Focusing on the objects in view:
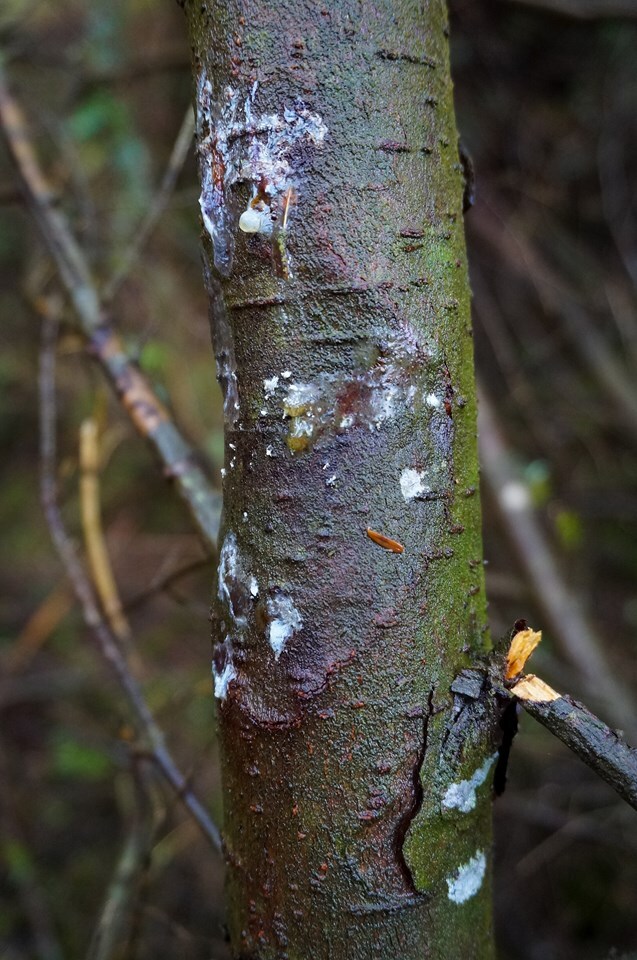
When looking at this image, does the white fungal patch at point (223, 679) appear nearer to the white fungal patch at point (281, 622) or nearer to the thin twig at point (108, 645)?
the white fungal patch at point (281, 622)

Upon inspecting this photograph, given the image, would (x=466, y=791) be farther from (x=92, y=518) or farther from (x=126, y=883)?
(x=92, y=518)

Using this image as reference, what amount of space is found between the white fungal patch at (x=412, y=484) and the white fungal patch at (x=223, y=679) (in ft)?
0.73

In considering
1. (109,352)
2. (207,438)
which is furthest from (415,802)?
(207,438)

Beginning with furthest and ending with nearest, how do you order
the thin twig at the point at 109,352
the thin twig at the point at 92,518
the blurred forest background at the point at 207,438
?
the blurred forest background at the point at 207,438, the thin twig at the point at 92,518, the thin twig at the point at 109,352

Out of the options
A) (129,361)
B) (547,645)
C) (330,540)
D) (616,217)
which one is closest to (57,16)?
(616,217)

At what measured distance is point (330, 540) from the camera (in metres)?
0.61

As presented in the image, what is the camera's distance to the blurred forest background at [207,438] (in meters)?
2.72

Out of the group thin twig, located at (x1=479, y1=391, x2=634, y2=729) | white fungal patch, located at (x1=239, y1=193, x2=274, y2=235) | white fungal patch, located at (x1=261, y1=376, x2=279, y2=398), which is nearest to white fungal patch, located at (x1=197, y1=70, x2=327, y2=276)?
white fungal patch, located at (x1=239, y1=193, x2=274, y2=235)

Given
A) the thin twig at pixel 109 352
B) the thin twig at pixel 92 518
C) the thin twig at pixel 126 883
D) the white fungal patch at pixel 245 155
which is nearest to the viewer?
the white fungal patch at pixel 245 155

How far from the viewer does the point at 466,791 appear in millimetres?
637

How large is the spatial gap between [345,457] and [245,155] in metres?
0.26

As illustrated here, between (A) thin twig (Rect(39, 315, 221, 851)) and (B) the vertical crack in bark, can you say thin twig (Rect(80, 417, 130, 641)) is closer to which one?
(A) thin twig (Rect(39, 315, 221, 851))

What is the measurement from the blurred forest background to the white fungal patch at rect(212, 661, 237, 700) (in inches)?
74.0

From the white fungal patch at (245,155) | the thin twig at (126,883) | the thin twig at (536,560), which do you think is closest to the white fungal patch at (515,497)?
the thin twig at (536,560)
